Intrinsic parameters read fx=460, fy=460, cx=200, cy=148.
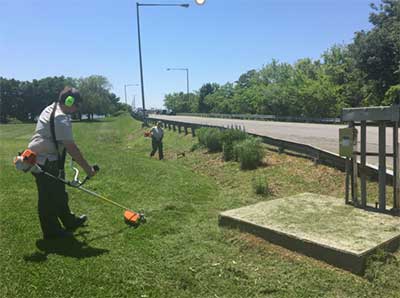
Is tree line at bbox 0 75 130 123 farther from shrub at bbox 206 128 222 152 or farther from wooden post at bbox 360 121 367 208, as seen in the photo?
wooden post at bbox 360 121 367 208

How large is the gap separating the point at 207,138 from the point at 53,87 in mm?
84899

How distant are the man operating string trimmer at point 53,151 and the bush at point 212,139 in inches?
364

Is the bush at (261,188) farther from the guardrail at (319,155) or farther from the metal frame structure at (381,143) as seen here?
the metal frame structure at (381,143)

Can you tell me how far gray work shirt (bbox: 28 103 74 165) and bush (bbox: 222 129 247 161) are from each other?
764 centimetres

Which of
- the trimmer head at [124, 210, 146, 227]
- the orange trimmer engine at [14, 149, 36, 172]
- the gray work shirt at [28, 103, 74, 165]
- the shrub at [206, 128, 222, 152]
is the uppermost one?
the gray work shirt at [28, 103, 74, 165]

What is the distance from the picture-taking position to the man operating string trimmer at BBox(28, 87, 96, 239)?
521 cm

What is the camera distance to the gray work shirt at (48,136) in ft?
17.0

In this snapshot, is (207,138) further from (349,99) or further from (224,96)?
(224,96)

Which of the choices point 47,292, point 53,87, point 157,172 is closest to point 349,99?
point 157,172

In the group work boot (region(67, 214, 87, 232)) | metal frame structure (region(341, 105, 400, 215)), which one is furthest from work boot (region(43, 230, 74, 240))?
metal frame structure (region(341, 105, 400, 215))

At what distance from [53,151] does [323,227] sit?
3.27m

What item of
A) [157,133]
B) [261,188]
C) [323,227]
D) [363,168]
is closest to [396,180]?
[363,168]

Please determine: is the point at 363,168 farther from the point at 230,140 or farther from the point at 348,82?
the point at 348,82

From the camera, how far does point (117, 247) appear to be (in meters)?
5.28
